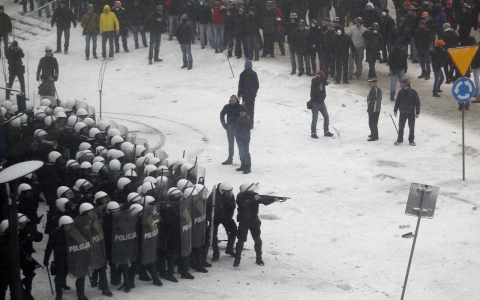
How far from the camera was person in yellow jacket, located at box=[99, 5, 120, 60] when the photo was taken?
98.9 ft

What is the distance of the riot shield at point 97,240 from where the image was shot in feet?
45.9

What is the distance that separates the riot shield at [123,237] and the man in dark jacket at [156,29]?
1595cm

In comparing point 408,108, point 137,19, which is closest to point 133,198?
point 408,108

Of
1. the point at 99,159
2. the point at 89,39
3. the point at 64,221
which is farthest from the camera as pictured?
the point at 89,39

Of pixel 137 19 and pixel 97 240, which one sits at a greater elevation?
pixel 137 19

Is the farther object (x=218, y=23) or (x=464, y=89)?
(x=218, y=23)

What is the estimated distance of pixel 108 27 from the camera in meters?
30.3

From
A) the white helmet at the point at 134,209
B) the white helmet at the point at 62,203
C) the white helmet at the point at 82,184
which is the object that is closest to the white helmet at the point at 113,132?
the white helmet at the point at 82,184

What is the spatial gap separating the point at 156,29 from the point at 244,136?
10.1m

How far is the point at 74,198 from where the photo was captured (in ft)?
49.6

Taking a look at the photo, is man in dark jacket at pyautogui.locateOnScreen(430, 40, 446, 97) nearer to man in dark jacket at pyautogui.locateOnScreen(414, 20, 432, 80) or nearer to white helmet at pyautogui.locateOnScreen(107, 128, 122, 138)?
man in dark jacket at pyautogui.locateOnScreen(414, 20, 432, 80)

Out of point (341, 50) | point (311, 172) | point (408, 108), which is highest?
point (341, 50)

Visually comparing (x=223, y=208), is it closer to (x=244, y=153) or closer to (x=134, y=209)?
(x=134, y=209)

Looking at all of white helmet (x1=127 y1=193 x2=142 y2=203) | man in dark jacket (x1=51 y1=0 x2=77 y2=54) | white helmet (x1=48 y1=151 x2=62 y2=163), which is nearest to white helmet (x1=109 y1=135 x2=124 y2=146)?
white helmet (x1=48 y1=151 x2=62 y2=163)
